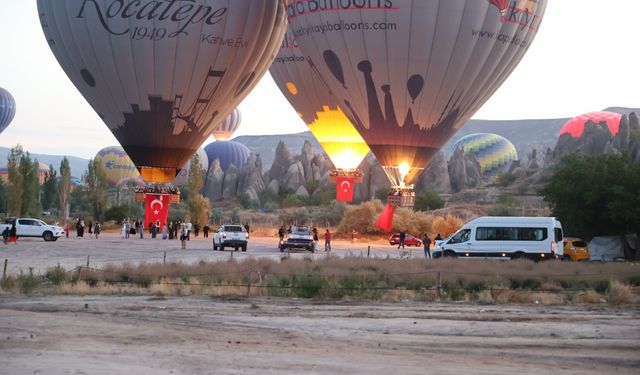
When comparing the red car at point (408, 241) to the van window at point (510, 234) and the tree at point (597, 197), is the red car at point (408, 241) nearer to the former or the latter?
the tree at point (597, 197)

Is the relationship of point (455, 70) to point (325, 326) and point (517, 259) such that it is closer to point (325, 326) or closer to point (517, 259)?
point (517, 259)

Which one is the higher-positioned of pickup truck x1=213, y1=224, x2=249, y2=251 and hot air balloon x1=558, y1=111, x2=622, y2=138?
hot air balloon x1=558, y1=111, x2=622, y2=138

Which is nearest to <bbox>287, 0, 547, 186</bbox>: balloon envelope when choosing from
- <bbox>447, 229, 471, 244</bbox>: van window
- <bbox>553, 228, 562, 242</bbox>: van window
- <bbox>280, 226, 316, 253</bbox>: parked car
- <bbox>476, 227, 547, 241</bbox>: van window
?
<bbox>280, 226, 316, 253</bbox>: parked car

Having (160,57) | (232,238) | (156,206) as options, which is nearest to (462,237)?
(232,238)

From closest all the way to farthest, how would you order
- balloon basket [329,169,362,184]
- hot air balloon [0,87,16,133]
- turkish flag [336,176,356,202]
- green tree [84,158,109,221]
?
1. turkish flag [336,176,356,202]
2. balloon basket [329,169,362,184]
3. green tree [84,158,109,221]
4. hot air balloon [0,87,16,133]

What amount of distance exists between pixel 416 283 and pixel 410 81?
62.7 ft

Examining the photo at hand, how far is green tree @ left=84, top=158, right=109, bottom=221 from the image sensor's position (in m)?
82.0

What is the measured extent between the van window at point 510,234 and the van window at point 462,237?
438 millimetres

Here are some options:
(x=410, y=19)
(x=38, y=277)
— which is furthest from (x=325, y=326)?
(x=410, y=19)

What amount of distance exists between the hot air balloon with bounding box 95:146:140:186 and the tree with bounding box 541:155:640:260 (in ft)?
300

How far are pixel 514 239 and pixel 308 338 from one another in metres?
20.1

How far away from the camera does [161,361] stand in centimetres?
1339

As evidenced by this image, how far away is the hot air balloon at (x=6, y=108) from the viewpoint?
113m

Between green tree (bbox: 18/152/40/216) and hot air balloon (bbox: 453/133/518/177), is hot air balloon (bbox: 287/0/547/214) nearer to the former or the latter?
green tree (bbox: 18/152/40/216)
